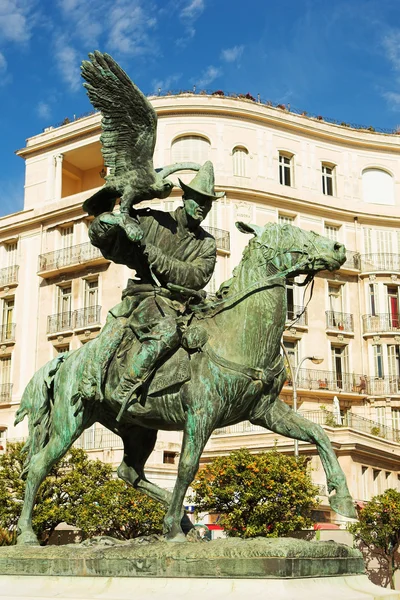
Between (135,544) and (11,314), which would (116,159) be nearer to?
(135,544)

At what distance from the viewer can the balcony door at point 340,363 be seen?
4519 centimetres

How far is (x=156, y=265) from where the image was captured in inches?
310

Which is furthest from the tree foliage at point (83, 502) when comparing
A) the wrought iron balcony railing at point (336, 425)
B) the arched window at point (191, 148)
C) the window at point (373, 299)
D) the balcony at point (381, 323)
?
the window at point (373, 299)

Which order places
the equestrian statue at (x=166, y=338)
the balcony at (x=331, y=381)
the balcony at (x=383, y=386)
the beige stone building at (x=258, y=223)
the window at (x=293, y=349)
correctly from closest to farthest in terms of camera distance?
the equestrian statue at (x=166, y=338) < the balcony at (x=331, y=381) < the window at (x=293, y=349) < the beige stone building at (x=258, y=223) < the balcony at (x=383, y=386)

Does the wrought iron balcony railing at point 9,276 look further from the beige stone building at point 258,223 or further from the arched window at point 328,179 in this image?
the arched window at point 328,179

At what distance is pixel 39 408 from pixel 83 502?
63.3 feet

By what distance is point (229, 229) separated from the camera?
145 feet

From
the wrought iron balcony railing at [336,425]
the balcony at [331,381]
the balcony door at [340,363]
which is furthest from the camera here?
the balcony door at [340,363]

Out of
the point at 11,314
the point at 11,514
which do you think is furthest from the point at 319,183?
the point at 11,514

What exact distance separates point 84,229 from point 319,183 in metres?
13.6

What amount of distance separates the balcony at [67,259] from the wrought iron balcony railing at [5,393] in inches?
245

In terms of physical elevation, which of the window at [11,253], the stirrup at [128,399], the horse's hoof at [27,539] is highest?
the window at [11,253]

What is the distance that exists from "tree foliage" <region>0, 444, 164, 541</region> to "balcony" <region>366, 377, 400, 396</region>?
67.3ft

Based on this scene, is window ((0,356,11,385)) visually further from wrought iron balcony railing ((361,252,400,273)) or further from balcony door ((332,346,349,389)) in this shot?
wrought iron balcony railing ((361,252,400,273))
